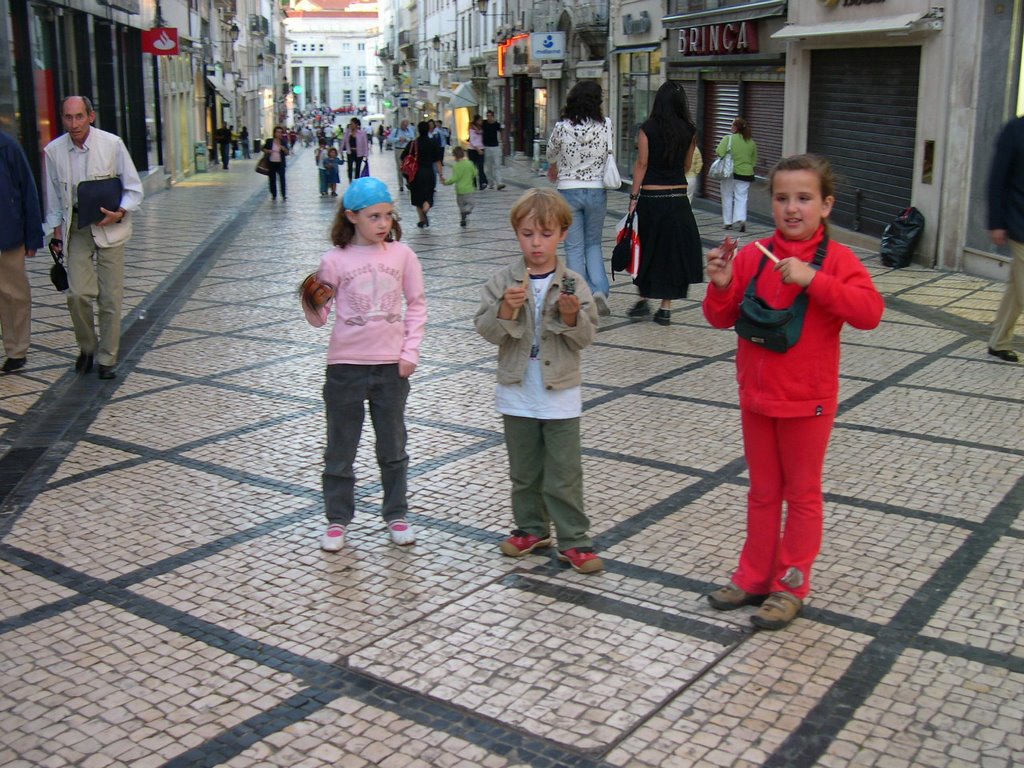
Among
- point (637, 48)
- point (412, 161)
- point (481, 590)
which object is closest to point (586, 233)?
point (481, 590)

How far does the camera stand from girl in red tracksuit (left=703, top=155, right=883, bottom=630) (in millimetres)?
3480

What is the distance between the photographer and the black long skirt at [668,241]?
845cm

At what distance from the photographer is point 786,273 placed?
133 inches

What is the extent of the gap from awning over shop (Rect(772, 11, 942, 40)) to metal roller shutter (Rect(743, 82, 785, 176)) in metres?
1.88

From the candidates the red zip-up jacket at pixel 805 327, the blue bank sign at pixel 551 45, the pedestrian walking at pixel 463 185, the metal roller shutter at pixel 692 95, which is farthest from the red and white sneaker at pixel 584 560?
the blue bank sign at pixel 551 45

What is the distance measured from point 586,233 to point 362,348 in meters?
4.63

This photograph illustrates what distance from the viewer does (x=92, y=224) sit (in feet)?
22.6

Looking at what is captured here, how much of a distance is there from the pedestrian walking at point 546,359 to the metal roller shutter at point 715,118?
15.7m

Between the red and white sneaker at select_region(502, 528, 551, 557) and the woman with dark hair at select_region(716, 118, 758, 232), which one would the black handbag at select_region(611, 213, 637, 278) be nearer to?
the red and white sneaker at select_region(502, 528, 551, 557)

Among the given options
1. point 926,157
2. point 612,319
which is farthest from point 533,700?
point 926,157

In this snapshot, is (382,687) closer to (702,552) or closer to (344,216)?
(702,552)

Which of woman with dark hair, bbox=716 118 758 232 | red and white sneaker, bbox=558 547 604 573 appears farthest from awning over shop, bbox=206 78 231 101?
red and white sneaker, bbox=558 547 604 573

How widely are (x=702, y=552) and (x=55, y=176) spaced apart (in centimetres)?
474

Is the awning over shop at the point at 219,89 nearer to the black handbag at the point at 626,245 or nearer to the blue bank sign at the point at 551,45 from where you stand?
the blue bank sign at the point at 551,45
